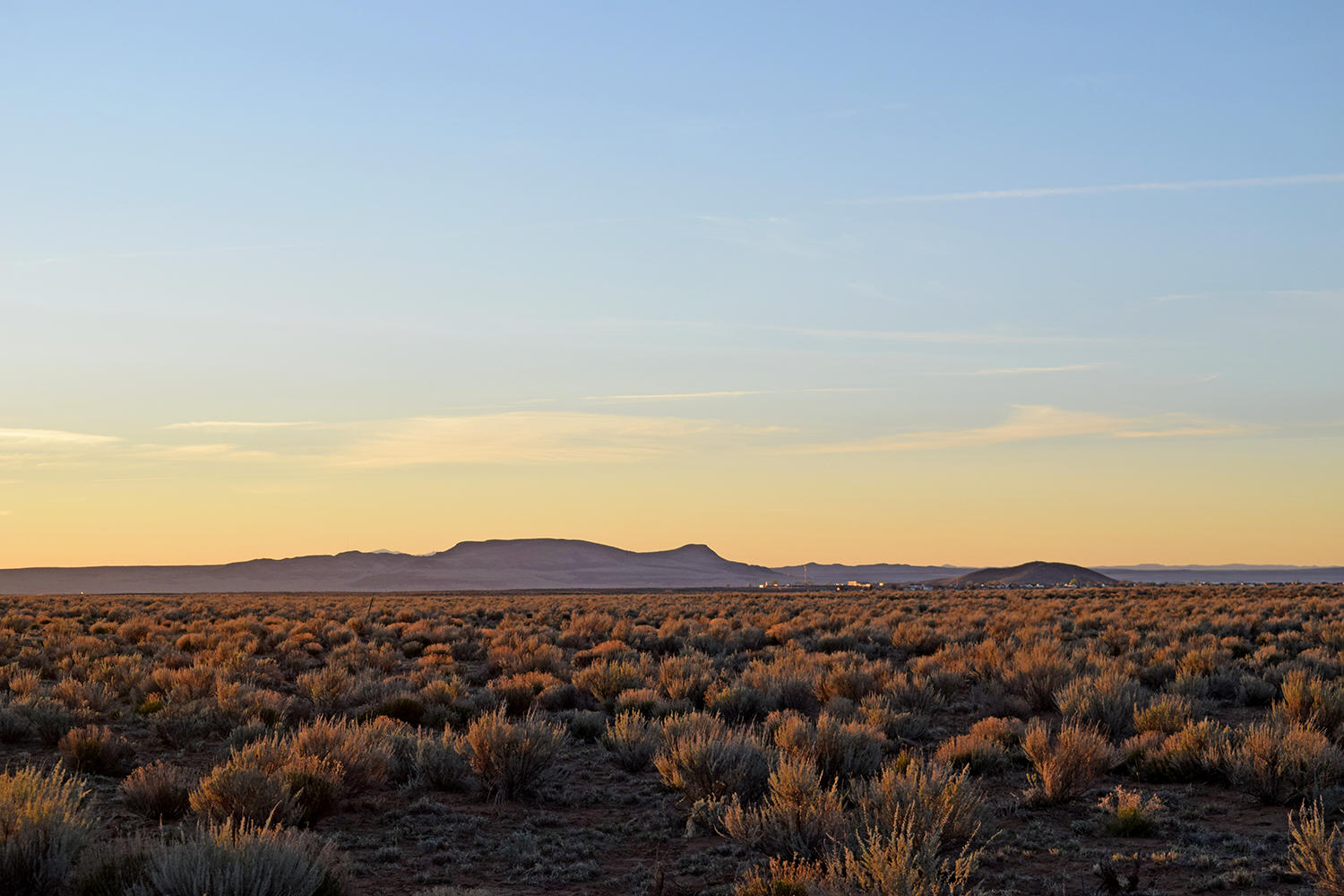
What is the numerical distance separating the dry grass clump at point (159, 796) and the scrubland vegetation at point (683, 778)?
0.08 feet

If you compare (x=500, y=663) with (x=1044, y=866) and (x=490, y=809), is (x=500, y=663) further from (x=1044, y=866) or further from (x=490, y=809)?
(x=1044, y=866)

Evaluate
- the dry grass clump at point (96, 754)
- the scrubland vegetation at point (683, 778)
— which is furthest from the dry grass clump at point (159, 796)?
the dry grass clump at point (96, 754)

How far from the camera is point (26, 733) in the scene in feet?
38.6

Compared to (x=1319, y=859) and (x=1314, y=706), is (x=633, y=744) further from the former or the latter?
(x=1314, y=706)

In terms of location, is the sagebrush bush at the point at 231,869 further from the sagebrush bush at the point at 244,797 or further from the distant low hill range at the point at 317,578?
the distant low hill range at the point at 317,578

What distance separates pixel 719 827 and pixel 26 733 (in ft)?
30.1

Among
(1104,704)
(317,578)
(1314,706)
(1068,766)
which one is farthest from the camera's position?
(317,578)

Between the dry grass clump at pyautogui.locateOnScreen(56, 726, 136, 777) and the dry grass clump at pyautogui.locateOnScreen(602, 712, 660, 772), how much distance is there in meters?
5.20

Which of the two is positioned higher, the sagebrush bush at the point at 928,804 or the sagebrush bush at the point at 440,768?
the sagebrush bush at the point at 928,804

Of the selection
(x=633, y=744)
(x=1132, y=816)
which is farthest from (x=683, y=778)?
(x=1132, y=816)

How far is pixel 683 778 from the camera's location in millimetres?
8758

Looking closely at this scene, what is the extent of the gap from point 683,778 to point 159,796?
447 cm

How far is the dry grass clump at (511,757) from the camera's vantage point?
9305mm

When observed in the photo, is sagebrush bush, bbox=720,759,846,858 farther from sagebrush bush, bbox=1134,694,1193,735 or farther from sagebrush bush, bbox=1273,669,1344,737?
sagebrush bush, bbox=1273,669,1344,737
